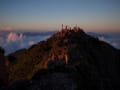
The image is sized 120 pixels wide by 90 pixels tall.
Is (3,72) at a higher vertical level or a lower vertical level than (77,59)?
higher

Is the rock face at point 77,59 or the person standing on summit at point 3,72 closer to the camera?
the person standing on summit at point 3,72

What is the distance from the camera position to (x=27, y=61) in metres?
132

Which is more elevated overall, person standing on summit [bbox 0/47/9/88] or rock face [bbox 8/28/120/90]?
person standing on summit [bbox 0/47/9/88]

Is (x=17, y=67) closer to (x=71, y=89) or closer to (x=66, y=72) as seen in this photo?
(x=66, y=72)

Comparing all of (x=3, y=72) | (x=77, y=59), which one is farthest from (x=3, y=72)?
(x=77, y=59)

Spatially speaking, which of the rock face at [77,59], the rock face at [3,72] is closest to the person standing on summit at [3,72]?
the rock face at [3,72]

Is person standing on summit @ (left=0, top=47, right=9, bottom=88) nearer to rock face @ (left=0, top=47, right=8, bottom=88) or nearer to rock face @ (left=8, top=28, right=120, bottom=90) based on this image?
rock face @ (left=0, top=47, right=8, bottom=88)

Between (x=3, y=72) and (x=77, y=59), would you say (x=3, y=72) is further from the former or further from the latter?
(x=77, y=59)

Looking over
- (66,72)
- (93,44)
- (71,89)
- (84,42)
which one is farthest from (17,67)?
(71,89)

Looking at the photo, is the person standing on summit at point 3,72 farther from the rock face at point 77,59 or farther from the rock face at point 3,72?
the rock face at point 77,59

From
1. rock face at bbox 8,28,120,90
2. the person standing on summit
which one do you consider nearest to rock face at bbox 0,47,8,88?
the person standing on summit

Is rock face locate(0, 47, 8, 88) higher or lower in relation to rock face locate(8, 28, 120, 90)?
higher

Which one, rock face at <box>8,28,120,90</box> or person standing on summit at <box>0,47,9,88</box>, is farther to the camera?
rock face at <box>8,28,120,90</box>

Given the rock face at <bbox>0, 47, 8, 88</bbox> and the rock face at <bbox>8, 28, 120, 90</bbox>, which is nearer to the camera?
the rock face at <bbox>0, 47, 8, 88</bbox>
